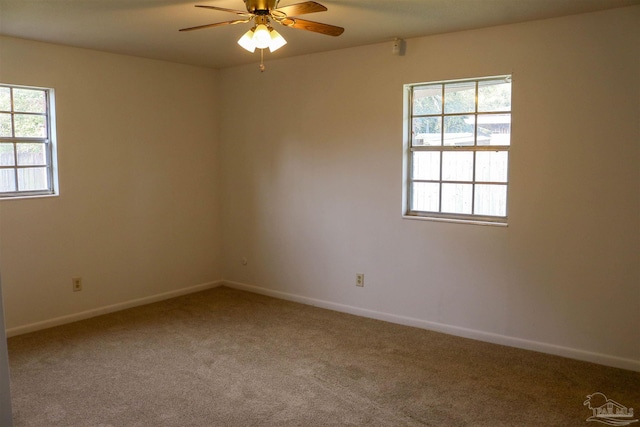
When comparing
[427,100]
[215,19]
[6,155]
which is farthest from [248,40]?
[6,155]

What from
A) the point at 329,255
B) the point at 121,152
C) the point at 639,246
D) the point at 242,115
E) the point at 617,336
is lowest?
the point at 617,336

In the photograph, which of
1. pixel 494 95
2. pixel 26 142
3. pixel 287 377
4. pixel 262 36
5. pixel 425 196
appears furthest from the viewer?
pixel 425 196

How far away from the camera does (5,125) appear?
4.42 m

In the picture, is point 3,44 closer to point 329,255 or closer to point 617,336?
point 329,255

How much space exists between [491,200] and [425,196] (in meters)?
0.58

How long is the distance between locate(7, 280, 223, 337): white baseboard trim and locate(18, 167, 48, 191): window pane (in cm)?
114

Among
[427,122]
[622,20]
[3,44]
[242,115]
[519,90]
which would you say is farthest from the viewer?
[242,115]

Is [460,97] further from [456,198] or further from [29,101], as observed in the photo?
[29,101]

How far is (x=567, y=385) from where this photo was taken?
3428 mm

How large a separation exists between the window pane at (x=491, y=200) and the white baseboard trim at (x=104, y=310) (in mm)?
3085

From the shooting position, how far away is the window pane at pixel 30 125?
4.49m

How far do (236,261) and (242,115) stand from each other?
158 centimetres

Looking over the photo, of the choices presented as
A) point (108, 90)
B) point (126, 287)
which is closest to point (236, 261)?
point (126, 287)

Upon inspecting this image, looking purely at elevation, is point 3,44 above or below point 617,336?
above
